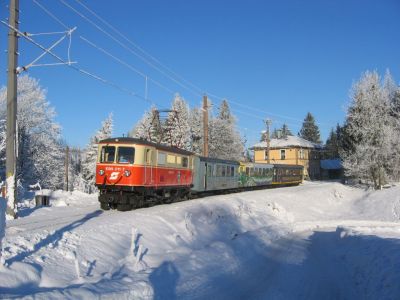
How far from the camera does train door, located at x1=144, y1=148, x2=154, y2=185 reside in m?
18.5

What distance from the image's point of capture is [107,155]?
18641 millimetres

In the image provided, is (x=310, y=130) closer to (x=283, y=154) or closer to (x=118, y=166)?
(x=283, y=154)

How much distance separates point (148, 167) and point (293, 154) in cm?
5265

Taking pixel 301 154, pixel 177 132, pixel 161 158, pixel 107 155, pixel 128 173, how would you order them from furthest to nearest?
pixel 301 154 < pixel 177 132 < pixel 161 158 < pixel 107 155 < pixel 128 173

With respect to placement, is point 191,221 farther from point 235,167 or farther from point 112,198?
point 235,167

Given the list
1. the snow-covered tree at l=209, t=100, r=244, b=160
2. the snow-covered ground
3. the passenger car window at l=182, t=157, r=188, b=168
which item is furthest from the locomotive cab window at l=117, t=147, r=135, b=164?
the snow-covered tree at l=209, t=100, r=244, b=160

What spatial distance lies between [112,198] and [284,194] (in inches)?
724

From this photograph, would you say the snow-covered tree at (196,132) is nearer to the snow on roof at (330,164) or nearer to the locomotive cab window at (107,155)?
the snow on roof at (330,164)

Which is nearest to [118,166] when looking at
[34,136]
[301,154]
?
[34,136]

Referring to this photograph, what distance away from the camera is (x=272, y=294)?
10484mm

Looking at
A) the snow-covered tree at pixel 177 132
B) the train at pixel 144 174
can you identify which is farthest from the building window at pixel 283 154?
the train at pixel 144 174

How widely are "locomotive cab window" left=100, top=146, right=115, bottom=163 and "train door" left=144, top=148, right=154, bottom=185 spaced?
140cm

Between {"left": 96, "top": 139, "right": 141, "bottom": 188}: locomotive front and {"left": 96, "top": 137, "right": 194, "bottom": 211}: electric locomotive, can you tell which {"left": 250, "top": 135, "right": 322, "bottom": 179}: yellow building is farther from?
{"left": 96, "top": 139, "right": 141, "bottom": 188}: locomotive front

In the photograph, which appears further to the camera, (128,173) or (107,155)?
(107,155)
